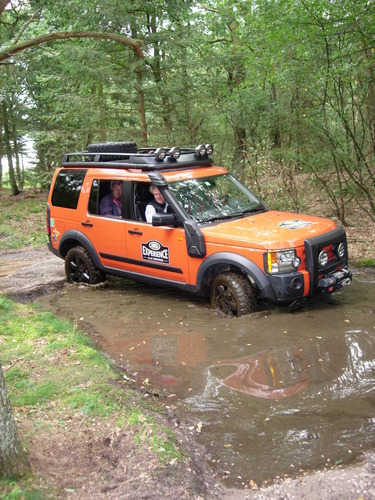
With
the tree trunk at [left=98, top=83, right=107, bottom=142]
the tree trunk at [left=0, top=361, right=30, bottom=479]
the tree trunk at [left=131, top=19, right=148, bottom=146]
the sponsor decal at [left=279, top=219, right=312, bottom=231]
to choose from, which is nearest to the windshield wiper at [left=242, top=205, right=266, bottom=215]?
the sponsor decal at [left=279, top=219, right=312, bottom=231]

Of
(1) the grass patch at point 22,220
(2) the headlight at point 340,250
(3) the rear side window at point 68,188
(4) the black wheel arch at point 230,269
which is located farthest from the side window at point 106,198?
→ (1) the grass patch at point 22,220

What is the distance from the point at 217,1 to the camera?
17.8 m

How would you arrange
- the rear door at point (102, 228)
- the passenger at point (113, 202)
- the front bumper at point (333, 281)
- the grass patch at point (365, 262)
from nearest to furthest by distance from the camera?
the front bumper at point (333, 281)
the rear door at point (102, 228)
the passenger at point (113, 202)
the grass patch at point (365, 262)

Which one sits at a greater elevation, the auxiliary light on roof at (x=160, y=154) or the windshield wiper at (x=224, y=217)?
the auxiliary light on roof at (x=160, y=154)

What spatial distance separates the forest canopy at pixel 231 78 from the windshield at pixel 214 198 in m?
3.45

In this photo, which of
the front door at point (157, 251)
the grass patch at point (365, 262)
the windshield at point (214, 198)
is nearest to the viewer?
the front door at point (157, 251)

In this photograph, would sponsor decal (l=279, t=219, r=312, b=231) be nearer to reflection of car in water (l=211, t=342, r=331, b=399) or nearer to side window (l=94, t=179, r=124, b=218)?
reflection of car in water (l=211, t=342, r=331, b=399)

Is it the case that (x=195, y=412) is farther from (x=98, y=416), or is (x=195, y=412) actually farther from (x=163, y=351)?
(x=163, y=351)

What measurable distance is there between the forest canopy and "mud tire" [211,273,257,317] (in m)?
5.04

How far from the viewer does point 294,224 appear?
645 centimetres

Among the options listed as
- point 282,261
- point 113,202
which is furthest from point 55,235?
point 282,261

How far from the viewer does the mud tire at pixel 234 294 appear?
614cm

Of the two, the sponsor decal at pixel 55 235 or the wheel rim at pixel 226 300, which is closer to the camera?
the wheel rim at pixel 226 300

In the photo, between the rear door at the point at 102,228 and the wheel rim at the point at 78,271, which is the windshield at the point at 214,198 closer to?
the rear door at the point at 102,228
